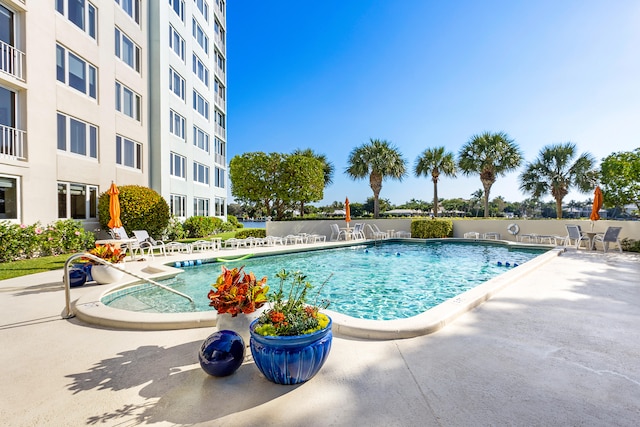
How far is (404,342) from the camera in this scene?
3828mm

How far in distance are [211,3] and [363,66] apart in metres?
13.8

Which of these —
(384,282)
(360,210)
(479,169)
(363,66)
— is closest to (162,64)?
(363,66)

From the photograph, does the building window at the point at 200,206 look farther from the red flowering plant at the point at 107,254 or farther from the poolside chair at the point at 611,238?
the poolside chair at the point at 611,238

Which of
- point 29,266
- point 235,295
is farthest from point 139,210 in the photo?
point 235,295

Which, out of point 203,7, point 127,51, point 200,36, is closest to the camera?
point 127,51

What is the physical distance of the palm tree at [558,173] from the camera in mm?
23156

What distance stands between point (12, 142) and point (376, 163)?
19779mm

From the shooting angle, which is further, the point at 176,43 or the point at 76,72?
the point at 176,43

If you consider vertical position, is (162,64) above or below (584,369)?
above

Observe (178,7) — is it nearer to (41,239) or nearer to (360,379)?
(41,239)

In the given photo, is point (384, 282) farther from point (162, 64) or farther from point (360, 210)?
point (360, 210)

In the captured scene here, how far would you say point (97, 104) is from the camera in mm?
A: 14117

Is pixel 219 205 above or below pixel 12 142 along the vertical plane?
below

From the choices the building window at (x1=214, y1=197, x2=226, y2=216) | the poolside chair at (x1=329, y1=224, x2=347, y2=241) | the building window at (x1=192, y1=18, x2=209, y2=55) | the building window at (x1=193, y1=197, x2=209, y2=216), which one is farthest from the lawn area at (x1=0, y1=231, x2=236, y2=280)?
the building window at (x1=192, y1=18, x2=209, y2=55)
